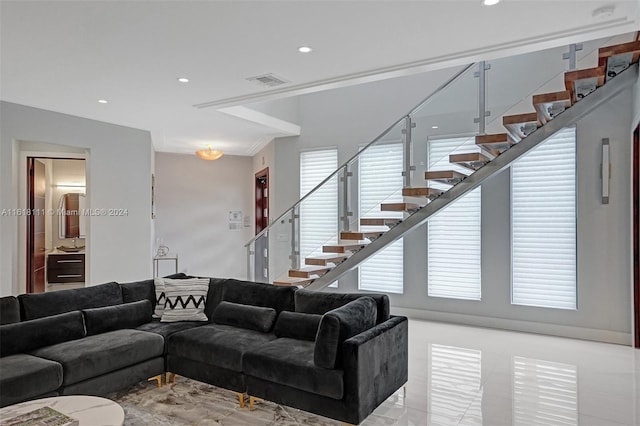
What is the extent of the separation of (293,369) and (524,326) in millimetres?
3831

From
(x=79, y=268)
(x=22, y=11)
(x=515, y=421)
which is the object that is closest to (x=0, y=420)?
(x=22, y=11)

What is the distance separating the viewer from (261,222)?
935 centimetres

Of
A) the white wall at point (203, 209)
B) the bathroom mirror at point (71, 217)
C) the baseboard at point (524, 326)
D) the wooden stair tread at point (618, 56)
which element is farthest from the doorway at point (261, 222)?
the wooden stair tread at point (618, 56)

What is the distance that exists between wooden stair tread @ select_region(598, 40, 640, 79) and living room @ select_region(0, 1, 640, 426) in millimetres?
108

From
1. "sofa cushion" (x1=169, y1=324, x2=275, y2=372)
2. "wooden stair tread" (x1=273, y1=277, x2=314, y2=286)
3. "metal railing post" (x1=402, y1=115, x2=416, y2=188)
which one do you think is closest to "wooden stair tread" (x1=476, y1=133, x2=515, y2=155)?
"metal railing post" (x1=402, y1=115, x2=416, y2=188)

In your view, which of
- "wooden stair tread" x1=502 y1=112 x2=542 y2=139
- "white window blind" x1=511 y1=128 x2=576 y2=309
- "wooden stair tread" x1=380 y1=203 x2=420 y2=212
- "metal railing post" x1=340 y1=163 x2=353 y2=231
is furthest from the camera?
"metal railing post" x1=340 y1=163 x2=353 y2=231

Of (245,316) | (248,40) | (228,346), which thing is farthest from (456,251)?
(248,40)

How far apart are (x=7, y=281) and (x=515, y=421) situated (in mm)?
5549

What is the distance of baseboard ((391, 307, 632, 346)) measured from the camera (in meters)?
4.99

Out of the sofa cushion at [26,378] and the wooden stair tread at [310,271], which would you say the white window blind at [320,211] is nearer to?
the wooden stair tread at [310,271]

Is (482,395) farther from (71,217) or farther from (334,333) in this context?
(71,217)

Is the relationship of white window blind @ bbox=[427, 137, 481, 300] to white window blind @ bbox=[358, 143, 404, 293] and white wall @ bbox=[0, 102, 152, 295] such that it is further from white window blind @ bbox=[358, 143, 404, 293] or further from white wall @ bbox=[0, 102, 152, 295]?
white wall @ bbox=[0, 102, 152, 295]

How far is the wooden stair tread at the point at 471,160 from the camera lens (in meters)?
4.40

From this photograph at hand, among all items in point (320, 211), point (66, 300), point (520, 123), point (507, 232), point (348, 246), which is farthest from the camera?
point (320, 211)
